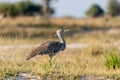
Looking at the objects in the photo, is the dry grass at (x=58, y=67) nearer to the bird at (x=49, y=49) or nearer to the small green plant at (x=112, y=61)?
the small green plant at (x=112, y=61)

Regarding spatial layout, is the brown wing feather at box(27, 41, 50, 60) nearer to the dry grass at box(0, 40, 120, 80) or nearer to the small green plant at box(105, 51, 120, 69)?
the dry grass at box(0, 40, 120, 80)

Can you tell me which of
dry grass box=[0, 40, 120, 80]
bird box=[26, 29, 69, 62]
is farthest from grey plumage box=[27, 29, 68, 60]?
dry grass box=[0, 40, 120, 80]

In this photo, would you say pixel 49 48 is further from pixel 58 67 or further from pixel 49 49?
pixel 58 67

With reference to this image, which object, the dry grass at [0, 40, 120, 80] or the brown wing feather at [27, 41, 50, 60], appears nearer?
the dry grass at [0, 40, 120, 80]

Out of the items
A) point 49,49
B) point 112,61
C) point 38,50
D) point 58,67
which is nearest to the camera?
point 58,67

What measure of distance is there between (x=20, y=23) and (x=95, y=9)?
3123 centimetres

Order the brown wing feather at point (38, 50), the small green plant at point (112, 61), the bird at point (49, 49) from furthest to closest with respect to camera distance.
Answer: the bird at point (49, 49) < the brown wing feather at point (38, 50) < the small green plant at point (112, 61)

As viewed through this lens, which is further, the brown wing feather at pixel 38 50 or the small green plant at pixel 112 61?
the brown wing feather at pixel 38 50

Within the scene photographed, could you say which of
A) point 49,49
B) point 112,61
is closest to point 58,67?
point 49,49

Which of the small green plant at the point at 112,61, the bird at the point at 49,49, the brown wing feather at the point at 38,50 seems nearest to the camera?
the small green plant at the point at 112,61

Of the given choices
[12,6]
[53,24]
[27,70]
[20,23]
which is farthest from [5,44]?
[12,6]

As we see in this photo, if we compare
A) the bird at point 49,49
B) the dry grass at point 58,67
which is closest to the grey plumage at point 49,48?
the bird at point 49,49

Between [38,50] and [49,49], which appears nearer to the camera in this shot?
[38,50]

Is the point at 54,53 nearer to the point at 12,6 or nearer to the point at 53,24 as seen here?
the point at 53,24
